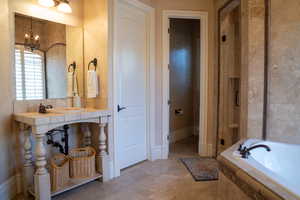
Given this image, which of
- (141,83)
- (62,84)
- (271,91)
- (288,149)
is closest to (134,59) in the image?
(141,83)

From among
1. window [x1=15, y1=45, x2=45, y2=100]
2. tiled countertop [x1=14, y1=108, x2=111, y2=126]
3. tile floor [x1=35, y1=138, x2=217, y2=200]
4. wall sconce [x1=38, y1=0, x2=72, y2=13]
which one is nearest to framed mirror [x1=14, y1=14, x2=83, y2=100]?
Answer: window [x1=15, y1=45, x2=45, y2=100]

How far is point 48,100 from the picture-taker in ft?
8.46

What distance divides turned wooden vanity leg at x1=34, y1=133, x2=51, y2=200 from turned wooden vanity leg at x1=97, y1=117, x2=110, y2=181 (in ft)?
2.14

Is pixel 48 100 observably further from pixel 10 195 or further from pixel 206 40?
pixel 206 40

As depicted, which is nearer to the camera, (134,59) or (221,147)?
(134,59)

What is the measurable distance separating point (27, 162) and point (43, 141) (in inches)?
10.8

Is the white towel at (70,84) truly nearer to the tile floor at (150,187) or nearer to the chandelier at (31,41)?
the chandelier at (31,41)

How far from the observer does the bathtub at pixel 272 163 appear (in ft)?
4.24

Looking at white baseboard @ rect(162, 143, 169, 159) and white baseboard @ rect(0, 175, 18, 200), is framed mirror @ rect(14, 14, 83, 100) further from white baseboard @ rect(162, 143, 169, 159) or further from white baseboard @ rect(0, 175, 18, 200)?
white baseboard @ rect(162, 143, 169, 159)

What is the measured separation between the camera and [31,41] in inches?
95.9

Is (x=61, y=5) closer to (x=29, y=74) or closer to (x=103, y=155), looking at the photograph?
(x=29, y=74)

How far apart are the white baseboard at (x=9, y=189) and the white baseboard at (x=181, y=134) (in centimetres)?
294

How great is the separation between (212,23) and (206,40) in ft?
0.97

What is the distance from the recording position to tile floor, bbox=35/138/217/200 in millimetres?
2227
